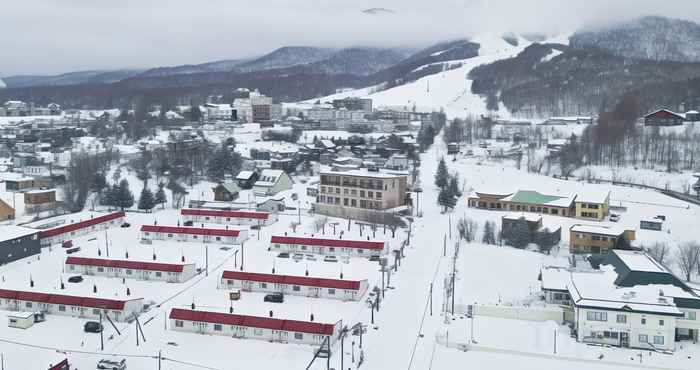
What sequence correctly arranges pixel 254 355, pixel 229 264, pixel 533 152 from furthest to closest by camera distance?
pixel 533 152, pixel 229 264, pixel 254 355

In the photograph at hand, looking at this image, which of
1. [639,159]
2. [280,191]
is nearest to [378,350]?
[280,191]

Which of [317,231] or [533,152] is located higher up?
[533,152]

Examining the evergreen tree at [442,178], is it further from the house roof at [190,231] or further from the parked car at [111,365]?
the parked car at [111,365]

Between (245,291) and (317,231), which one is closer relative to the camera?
(245,291)

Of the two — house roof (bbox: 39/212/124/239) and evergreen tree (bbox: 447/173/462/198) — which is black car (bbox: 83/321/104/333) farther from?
evergreen tree (bbox: 447/173/462/198)

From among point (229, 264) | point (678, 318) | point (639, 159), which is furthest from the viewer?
point (639, 159)

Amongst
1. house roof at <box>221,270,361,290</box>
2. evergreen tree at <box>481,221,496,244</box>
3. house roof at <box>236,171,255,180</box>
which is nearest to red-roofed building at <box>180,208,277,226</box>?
house roof at <box>236,171,255,180</box>

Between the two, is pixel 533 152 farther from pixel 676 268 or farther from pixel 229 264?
pixel 229 264

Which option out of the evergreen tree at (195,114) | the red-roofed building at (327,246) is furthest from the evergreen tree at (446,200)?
the evergreen tree at (195,114)
